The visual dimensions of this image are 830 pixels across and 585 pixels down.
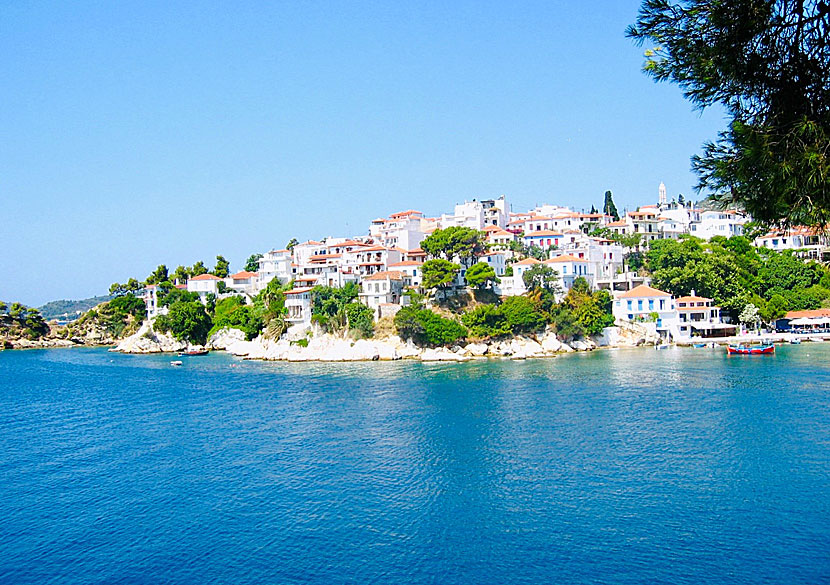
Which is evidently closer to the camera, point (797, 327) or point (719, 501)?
point (719, 501)

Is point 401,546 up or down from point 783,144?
down

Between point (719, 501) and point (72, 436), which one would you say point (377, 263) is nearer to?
point (72, 436)

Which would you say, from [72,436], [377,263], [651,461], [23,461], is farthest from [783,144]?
[377,263]

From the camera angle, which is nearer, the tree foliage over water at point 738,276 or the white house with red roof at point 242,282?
the tree foliage over water at point 738,276

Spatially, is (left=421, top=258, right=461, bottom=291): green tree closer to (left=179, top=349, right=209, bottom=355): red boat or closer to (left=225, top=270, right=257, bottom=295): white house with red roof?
(left=179, top=349, right=209, bottom=355): red boat

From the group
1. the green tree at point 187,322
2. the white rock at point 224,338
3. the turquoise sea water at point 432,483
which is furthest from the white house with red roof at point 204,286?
the turquoise sea water at point 432,483

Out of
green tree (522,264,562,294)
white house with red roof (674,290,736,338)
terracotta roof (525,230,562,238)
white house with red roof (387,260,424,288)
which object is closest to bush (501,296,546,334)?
green tree (522,264,562,294)

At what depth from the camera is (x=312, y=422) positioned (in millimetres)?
25391

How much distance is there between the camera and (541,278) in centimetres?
4725

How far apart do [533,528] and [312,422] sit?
42.3 ft

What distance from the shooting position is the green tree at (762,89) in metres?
6.63

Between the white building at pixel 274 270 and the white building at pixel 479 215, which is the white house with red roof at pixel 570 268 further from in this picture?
the white building at pixel 274 270

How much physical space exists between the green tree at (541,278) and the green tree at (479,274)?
2.54 metres

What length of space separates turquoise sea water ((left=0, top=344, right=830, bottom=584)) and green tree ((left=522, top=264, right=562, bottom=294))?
15205 millimetres
